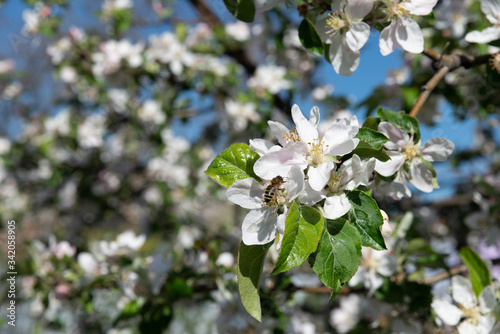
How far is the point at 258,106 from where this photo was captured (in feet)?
8.62

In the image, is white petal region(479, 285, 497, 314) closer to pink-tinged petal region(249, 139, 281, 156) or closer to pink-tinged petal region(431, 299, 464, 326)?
pink-tinged petal region(431, 299, 464, 326)

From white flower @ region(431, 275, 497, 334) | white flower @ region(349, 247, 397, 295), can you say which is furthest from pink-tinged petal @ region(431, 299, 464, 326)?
white flower @ region(349, 247, 397, 295)

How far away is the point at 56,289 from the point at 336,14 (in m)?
1.36

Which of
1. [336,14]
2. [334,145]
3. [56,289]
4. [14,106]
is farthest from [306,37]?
[14,106]

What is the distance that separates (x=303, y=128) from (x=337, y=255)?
0.22m

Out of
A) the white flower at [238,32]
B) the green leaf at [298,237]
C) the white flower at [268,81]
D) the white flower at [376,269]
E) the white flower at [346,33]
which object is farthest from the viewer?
the white flower at [238,32]

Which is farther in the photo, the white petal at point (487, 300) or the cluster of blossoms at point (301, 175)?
the white petal at point (487, 300)

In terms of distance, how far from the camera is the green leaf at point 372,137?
0.71 m

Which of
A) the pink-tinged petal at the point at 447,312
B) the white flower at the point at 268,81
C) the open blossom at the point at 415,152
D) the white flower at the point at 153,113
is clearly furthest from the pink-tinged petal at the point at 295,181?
the white flower at the point at 153,113

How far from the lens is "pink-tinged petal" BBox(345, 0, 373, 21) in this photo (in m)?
0.81

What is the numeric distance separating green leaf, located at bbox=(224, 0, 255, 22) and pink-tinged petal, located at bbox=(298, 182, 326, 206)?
417 millimetres

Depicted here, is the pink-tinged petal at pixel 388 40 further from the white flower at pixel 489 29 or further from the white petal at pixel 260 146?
the white petal at pixel 260 146

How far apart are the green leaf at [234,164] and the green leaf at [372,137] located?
0.19 metres

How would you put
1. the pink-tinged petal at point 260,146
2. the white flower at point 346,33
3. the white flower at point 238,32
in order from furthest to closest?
1. the white flower at point 238,32
2. the white flower at point 346,33
3. the pink-tinged petal at point 260,146
